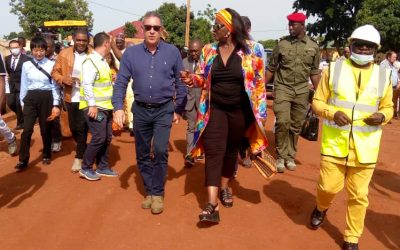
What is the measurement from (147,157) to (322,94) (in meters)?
1.97

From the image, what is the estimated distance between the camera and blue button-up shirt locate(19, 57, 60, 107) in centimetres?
586

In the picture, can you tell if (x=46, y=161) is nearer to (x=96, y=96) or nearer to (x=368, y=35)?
(x=96, y=96)

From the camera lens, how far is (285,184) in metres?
5.59

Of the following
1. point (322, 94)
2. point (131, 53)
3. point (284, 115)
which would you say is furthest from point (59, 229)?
point (284, 115)

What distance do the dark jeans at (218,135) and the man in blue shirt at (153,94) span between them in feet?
1.53

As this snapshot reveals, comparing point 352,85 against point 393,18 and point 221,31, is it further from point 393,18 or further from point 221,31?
point 393,18

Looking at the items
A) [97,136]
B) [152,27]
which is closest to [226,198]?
[97,136]

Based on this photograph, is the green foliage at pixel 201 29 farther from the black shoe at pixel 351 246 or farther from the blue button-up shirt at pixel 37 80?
the black shoe at pixel 351 246

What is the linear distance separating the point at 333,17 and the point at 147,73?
25.9m

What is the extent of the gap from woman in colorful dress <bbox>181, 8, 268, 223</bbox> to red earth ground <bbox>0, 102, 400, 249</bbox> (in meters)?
0.38

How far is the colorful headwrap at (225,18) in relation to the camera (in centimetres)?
407

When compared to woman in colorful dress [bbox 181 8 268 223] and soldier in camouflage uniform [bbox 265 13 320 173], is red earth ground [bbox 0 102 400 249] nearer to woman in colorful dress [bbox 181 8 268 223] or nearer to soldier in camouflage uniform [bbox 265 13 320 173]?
woman in colorful dress [bbox 181 8 268 223]

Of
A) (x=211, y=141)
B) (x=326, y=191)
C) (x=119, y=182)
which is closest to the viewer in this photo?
(x=326, y=191)

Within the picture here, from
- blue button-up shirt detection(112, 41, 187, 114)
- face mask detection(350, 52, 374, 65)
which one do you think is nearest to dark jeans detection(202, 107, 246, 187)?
blue button-up shirt detection(112, 41, 187, 114)
